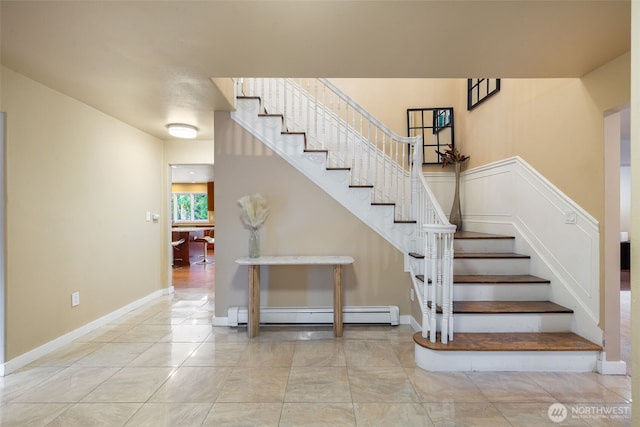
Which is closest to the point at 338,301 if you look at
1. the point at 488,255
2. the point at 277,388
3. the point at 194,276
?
the point at 277,388

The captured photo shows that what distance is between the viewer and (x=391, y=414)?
1902mm

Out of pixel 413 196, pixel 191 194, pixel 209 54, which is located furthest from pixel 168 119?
pixel 191 194

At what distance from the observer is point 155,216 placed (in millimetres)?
4551

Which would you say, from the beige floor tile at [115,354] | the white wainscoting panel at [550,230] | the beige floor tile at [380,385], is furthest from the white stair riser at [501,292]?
the beige floor tile at [115,354]

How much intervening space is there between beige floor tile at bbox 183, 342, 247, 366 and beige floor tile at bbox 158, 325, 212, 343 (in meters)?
0.21

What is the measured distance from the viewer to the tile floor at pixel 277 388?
6.16ft

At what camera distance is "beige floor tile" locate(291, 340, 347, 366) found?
2562mm

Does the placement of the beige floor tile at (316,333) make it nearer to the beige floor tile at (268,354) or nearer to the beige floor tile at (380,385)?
the beige floor tile at (268,354)

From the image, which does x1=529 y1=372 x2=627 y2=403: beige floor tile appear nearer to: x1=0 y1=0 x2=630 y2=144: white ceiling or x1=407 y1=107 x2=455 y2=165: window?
x1=0 y1=0 x2=630 y2=144: white ceiling

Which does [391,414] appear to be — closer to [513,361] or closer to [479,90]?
[513,361]

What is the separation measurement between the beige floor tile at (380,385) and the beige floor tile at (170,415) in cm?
98

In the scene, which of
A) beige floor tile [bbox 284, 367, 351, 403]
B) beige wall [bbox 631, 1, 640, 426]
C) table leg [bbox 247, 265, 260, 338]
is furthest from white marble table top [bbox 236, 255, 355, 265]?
beige wall [bbox 631, 1, 640, 426]

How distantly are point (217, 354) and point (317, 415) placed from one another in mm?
1221

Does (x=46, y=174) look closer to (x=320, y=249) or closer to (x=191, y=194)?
(x=320, y=249)
